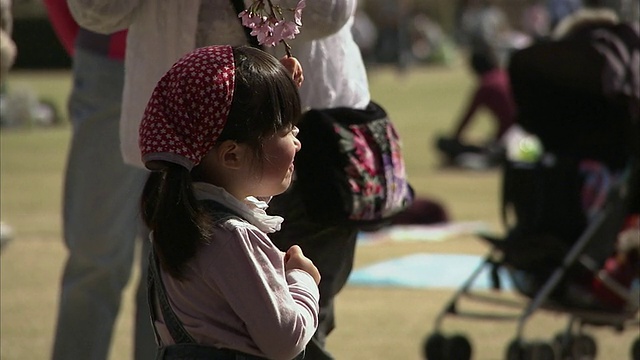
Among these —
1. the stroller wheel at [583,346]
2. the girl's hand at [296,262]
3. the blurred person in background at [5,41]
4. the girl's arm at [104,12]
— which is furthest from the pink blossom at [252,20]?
the stroller wheel at [583,346]

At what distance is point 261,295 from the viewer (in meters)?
2.64

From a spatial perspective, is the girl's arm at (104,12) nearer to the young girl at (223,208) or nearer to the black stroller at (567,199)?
the young girl at (223,208)

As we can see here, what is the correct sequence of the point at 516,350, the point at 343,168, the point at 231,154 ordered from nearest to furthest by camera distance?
1. the point at 231,154
2. the point at 343,168
3. the point at 516,350

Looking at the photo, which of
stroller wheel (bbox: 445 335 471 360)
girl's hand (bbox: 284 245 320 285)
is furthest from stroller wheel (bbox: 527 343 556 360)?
girl's hand (bbox: 284 245 320 285)

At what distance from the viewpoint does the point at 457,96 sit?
24.5 m

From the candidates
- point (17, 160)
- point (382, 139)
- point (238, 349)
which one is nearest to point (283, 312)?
point (238, 349)

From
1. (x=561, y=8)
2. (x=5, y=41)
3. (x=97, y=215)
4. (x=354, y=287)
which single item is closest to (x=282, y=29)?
(x=97, y=215)

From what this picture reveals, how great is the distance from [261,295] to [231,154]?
306 millimetres

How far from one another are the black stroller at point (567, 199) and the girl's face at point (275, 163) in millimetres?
2676

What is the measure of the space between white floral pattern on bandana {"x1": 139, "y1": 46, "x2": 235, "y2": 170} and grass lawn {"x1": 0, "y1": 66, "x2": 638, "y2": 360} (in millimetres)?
2917

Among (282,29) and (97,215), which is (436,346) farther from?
(282,29)

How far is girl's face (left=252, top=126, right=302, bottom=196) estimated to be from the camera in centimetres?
275

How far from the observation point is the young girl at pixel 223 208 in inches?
105

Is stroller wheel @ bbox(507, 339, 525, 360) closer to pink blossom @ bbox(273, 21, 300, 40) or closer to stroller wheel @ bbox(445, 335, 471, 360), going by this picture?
stroller wheel @ bbox(445, 335, 471, 360)
